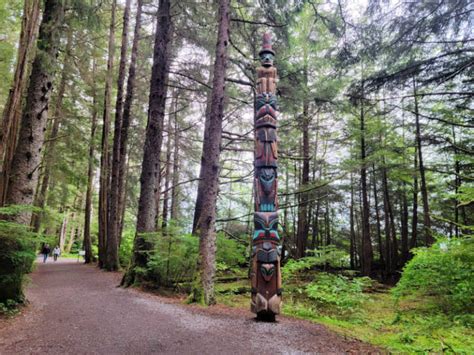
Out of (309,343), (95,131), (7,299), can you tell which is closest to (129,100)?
(95,131)

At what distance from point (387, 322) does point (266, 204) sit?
16.4 ft

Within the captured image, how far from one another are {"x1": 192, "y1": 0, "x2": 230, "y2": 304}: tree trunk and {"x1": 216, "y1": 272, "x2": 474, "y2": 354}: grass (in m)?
1.62

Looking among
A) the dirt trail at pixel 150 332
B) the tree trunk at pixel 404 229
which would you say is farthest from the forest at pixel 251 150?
the tree trunk at pixel 404 229

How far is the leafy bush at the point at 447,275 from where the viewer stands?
175 inches

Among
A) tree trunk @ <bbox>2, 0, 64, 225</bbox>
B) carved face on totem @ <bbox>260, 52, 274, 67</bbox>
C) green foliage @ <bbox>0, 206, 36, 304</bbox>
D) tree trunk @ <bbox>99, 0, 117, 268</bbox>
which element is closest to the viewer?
green foliage @ <bbox>0, 206, 36, 304</bbox>

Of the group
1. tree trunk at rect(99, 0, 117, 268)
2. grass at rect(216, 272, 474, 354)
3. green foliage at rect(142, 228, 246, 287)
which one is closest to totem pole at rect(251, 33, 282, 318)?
grass at rect(216, 272, 474, 354)

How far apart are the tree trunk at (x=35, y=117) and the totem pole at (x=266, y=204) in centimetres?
475

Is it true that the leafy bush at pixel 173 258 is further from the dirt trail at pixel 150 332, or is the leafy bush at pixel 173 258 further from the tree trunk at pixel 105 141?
the tree trunk at pixel 105 141

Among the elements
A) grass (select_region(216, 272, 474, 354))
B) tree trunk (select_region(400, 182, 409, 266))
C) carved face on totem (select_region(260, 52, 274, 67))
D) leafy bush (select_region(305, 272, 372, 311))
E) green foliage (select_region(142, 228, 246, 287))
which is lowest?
grass (select_region(216, 272, 474, 354))

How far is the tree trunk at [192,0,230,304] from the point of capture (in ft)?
23.0

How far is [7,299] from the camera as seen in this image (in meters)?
5.49

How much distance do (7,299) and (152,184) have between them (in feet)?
15.2

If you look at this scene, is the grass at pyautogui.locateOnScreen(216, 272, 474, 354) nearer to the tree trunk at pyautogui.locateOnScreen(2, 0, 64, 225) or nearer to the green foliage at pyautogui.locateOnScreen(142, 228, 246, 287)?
the green foliage at pyautogui.locateOnScreen(142, 228, 246, 287)

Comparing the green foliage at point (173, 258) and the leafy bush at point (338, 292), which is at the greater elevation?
the green foliage at point (173, 258)
